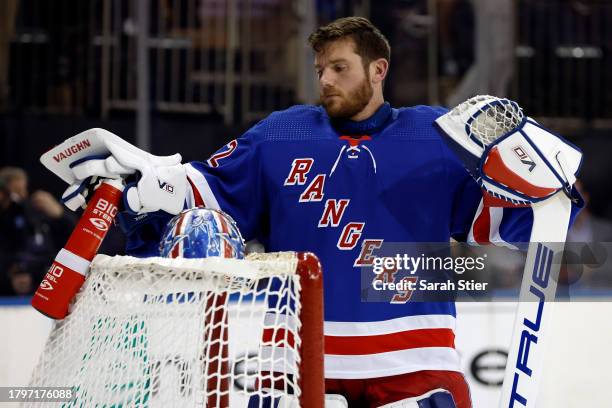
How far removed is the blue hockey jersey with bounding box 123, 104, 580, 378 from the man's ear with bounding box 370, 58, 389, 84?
0.07 metres

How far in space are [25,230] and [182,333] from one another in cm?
241

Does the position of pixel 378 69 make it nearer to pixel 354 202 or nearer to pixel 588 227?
pixel 354 202

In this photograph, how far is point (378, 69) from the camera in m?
2.06

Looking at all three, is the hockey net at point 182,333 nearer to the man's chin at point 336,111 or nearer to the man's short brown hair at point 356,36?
the man's chin at point 336,111

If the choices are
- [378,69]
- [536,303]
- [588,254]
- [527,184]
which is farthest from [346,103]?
[588,254]

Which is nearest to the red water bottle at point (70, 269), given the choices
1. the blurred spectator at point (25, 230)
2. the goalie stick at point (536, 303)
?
the goalie stick at point (536, 303)

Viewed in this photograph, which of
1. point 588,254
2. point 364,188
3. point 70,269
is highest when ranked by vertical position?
point 364,188

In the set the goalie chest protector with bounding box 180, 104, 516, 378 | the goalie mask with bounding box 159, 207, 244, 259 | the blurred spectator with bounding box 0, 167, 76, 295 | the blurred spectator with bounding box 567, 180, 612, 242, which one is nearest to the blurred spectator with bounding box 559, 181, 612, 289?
the blurred spectator with bounding box 567, 180, 612, 242

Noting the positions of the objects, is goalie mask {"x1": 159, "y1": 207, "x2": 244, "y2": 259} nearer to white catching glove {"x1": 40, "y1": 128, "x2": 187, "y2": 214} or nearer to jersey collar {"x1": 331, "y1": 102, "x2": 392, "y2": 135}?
white catching glove {"x1": 40, "y1": 128, "x2": 187, "y2": 214}

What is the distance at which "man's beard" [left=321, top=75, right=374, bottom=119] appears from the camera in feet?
6.50

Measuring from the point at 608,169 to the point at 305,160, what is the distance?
107 inches

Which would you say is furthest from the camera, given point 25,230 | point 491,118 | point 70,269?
point 25,230

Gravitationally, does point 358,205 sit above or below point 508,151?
below

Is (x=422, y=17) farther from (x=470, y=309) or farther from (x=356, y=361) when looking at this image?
(x=356, y=361)
